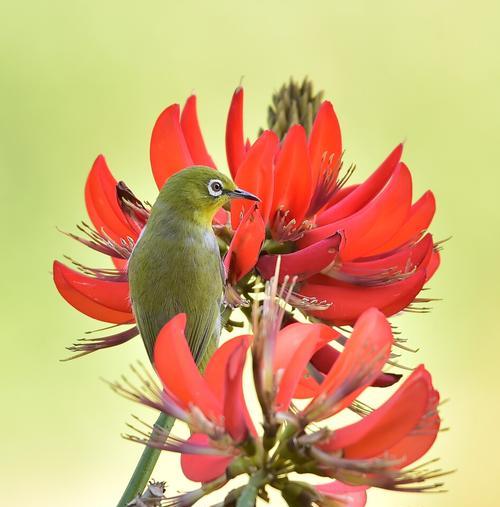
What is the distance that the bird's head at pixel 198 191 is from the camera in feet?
3.83

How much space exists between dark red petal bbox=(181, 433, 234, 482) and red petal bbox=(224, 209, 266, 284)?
27cm

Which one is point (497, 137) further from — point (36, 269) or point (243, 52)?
point (36, 269)

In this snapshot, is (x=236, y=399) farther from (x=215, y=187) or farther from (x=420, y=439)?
(x=215, y=187)

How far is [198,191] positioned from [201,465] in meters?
0.39

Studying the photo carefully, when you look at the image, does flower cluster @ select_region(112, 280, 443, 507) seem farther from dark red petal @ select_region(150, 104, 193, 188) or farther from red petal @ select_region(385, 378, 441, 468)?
dark red petal @ select_region(150, 104, 193, 188)

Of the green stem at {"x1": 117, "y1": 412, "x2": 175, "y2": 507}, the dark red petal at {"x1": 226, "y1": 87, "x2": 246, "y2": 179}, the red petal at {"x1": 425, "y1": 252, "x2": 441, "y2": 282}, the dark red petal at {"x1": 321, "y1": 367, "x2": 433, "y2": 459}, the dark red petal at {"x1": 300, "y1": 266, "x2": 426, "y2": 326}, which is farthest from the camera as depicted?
the dark red petal at {"x1": 226, "y1": 87, "x2": 246, "y2": 179}

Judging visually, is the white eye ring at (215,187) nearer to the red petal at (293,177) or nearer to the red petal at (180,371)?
the red petal at (293,177)

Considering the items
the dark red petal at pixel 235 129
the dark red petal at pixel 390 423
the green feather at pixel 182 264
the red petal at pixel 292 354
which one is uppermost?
the dark red petal at pixel 235 129

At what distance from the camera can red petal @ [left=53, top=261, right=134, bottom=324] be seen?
1.15 m

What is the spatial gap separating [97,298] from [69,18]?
3.21 metres

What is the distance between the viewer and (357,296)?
1147 mm

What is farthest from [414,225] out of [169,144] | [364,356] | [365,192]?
[364,356]

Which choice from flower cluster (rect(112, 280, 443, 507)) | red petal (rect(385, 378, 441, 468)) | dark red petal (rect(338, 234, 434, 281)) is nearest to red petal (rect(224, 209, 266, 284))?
dark red petal (rect(338, 234, 434, 281))

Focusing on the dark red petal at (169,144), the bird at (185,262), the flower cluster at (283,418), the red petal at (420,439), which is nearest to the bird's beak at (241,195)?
the bird at (185,262)
